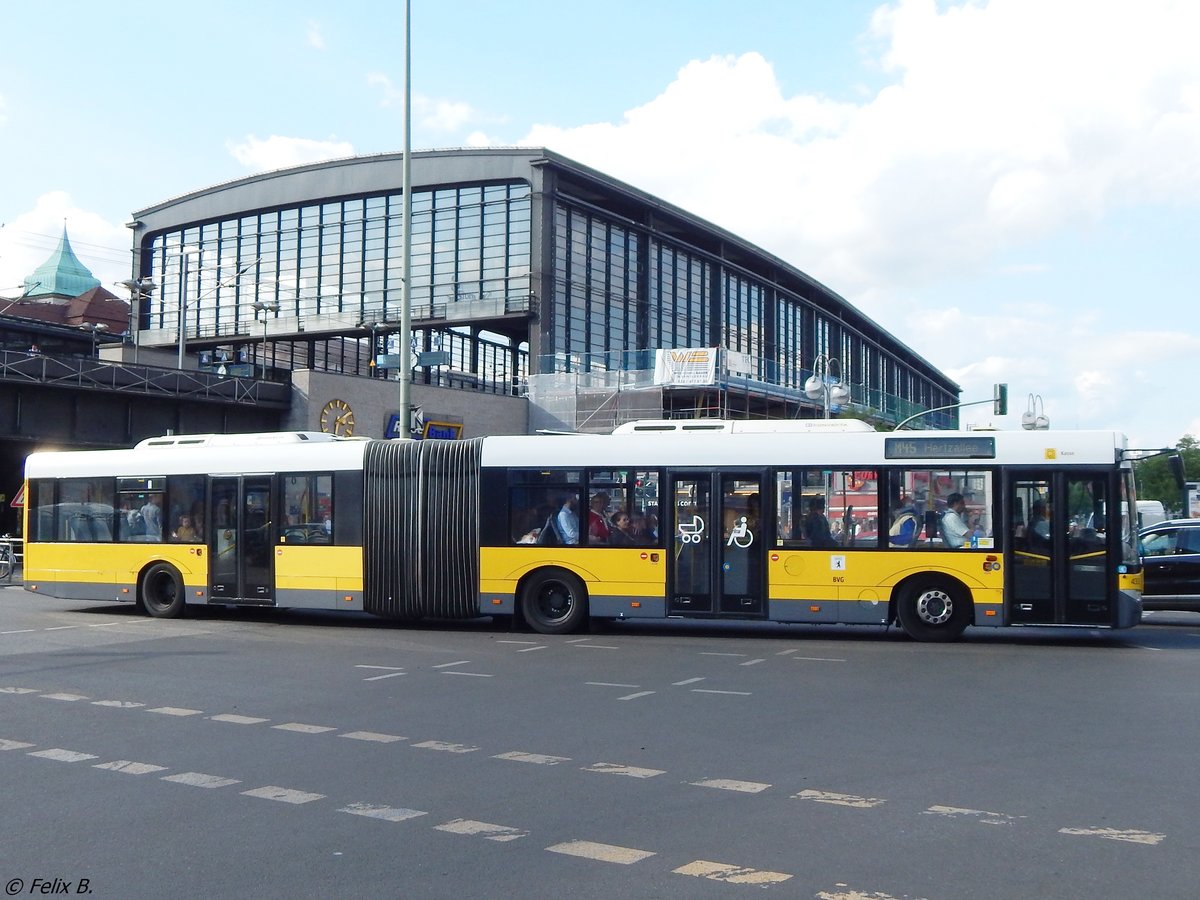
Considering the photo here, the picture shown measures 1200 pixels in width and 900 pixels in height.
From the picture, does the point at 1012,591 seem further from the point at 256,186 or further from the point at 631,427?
the point at 256,186

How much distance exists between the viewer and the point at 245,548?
62.9 feet

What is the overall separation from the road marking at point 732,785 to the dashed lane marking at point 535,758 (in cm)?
111

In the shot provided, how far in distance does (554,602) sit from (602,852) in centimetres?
1147

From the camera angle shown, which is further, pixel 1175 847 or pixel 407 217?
pixel 407 217

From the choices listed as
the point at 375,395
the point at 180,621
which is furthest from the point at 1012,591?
the point at 375,395

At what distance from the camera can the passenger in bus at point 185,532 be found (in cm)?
1964

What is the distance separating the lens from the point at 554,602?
17547mm

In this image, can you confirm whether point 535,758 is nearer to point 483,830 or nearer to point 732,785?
point 732,785

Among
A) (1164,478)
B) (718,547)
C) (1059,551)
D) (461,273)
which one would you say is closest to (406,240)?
(718,547)

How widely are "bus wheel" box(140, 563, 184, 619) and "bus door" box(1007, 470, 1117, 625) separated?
12853 mm

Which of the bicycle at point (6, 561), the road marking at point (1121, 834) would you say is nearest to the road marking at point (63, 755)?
the road marking at point (1121, 834)

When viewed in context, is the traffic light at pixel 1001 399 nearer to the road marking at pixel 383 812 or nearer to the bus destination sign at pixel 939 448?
the bus destination sign at pixel 939 448

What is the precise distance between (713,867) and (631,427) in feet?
40.8

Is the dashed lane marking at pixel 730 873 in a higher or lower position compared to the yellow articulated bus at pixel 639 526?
lower
